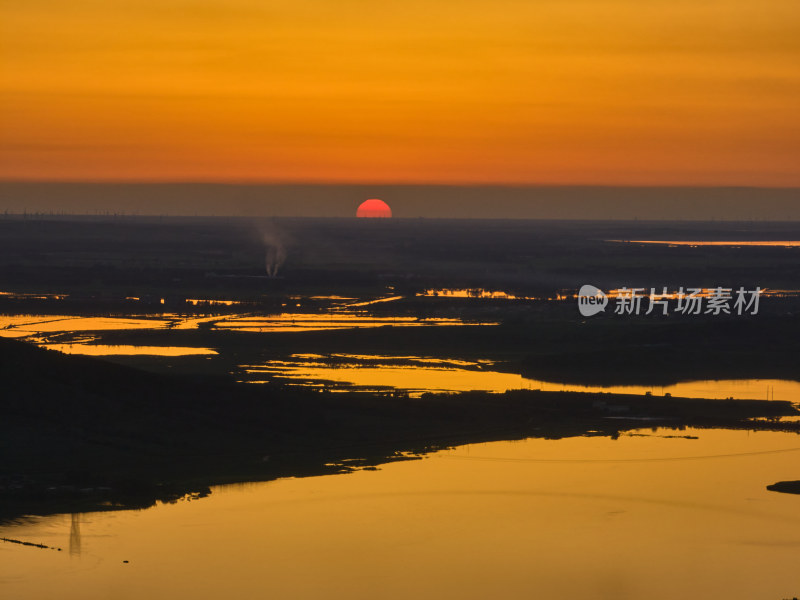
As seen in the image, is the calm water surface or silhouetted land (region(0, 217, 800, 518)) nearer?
the calm water surface

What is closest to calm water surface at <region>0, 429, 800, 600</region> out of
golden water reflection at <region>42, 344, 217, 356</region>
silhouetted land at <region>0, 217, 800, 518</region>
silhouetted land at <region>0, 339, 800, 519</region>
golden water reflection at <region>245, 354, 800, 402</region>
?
silhouetted land at <region>0, 339, 800, 519</region>

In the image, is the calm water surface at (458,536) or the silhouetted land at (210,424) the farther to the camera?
the silhouetted land at (210,424)

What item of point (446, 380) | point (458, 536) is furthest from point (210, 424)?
point (446, 380)

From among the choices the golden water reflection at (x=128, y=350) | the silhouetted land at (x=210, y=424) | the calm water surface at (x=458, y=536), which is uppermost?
the golden water reflection at (x=128, y=350)

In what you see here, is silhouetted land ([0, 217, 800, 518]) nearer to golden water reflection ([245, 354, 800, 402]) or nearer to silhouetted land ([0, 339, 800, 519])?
silhouetted land ([0, 339, 800, 519])

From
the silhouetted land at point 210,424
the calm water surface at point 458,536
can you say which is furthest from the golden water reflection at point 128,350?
the calm water surface at point 458,536

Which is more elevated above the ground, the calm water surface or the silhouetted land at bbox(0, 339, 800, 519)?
the silhouetted land at bbox(0, 339, 800, 519)

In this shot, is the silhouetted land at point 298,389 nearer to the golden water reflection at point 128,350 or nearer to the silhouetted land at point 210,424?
the silhouetted land at point 210,424

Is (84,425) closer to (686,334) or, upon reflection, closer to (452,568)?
(452,568)
